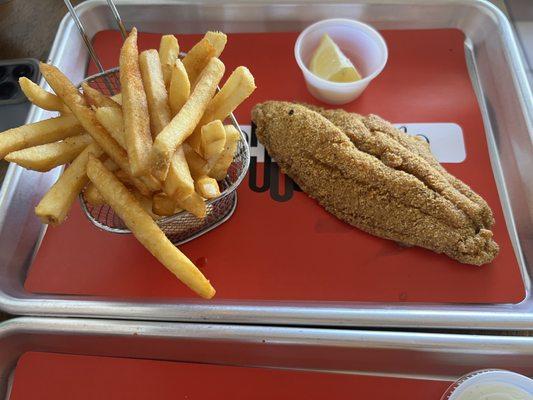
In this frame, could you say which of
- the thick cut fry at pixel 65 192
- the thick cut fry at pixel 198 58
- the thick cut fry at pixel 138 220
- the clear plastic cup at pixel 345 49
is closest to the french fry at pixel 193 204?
the thick cut fry at pixel 138 220

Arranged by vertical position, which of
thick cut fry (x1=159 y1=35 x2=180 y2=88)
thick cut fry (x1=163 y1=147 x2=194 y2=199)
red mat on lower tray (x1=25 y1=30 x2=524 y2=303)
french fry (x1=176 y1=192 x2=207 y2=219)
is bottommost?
red mat on lower tray (x1=25 y1=30 x2=524 y2=303)

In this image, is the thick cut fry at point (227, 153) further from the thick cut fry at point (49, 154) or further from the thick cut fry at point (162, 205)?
the thick cut fry at point (49, 154)

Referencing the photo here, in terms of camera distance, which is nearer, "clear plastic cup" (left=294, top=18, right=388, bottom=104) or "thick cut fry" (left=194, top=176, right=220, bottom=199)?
"thick cut fry" (left=194, top=176, right=220, bottom=199)

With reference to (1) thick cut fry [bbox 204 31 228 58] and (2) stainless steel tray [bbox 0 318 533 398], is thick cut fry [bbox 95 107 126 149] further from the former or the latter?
(2) stainless steel tray [bbox 0 318 533 398]

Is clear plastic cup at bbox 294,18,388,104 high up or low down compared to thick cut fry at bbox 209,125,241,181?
down

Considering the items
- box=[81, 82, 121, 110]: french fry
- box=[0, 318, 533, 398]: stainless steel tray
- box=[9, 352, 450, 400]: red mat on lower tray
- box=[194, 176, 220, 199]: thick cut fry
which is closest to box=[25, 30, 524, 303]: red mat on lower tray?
box=[0, 318, 533, 398]: stainless steel tray

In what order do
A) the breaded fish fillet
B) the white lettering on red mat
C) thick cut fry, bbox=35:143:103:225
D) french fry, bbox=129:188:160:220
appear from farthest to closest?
the white lettering on red mat < the breaded fish fillet < french fry, bbox=129:188:160:220 < thick cut fry, bbox=35:143:103:225
